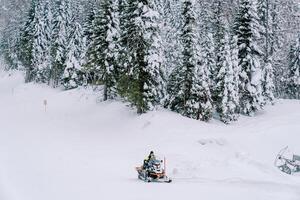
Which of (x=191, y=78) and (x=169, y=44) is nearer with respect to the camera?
(x=191, y=78)

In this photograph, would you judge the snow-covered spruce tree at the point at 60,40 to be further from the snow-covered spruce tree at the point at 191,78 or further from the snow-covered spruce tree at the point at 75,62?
the snow-covered spruce tree at the point at 191,78

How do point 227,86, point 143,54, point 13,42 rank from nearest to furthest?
point 143,54 → point 227,86 → point 13,42

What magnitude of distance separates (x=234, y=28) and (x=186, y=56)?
26.9 feet

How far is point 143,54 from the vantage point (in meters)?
36.2

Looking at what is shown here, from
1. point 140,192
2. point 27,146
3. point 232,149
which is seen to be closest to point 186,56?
point 232,149

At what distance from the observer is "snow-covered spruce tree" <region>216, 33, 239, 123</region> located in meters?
39.7

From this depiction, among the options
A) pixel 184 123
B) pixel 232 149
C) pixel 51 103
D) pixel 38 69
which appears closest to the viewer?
pixel 232 149

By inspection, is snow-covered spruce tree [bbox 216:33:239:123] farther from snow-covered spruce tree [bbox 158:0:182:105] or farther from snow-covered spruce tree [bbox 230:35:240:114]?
snow-covered spruce tree [bbox 158:0:182:105]

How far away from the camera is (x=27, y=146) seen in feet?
99.7

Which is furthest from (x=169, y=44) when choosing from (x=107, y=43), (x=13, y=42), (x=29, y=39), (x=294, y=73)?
(x=13, y=42)

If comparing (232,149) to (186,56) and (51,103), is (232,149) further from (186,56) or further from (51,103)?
(51,103)

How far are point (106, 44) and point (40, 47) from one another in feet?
95.0

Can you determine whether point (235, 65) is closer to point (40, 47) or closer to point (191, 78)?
point (191, 78)

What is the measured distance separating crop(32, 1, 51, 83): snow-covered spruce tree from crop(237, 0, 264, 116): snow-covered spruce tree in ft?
128
